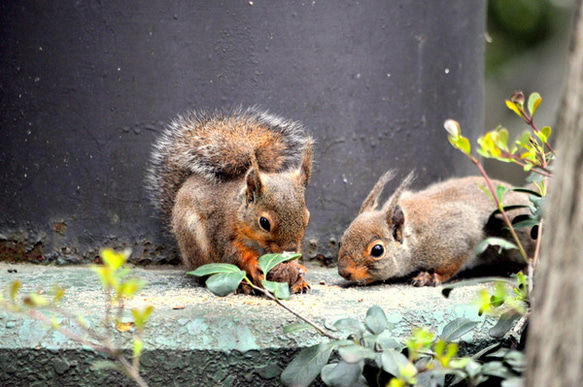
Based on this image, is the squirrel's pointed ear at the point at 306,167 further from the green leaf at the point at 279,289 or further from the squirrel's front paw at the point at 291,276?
the green leaf at the point at 279,289

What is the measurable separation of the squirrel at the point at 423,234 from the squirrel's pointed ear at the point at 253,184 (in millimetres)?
430

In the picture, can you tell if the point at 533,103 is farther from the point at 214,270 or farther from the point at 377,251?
the point at 377,251

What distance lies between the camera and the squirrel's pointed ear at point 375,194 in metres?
Result: 2.48

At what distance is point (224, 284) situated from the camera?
5.13 ft

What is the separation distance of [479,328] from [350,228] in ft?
2.46

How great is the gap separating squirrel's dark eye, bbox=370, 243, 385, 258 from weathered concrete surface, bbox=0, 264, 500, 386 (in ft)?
1.56

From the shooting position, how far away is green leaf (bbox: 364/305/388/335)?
1447 millimetres

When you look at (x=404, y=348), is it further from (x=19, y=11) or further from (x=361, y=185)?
(x=19, y=11)

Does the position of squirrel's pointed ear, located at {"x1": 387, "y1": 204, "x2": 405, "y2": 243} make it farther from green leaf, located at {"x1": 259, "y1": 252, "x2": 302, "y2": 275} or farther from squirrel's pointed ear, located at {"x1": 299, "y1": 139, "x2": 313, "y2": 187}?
green leaf, located at {"x1": 259, "y1": 252, "x2": 302, "y2": 275}

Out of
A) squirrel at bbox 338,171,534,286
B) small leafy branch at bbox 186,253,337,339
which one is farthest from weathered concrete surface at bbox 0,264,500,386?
squirrel at bbox 338,171,534,286

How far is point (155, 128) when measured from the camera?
2.42 m

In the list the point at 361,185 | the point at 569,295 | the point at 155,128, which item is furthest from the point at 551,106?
the point at 569,295

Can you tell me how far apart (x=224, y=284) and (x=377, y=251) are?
3.31 ft

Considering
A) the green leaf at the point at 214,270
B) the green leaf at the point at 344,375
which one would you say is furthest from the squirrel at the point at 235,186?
the green leaf at the point at 344,375
